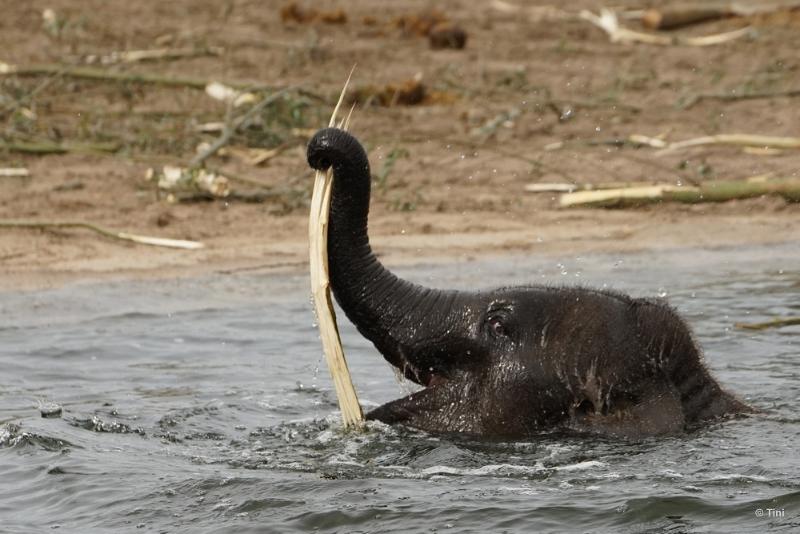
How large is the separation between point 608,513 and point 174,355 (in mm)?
3655

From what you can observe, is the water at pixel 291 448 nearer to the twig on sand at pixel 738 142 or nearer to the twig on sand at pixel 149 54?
the twig on sand at pixel 738 142

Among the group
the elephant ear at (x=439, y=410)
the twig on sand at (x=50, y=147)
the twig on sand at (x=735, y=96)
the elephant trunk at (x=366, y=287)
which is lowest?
the elephant ear at (x=439, y=410)

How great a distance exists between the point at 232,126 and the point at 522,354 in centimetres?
718

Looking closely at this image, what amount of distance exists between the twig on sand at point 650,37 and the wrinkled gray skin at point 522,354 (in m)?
12.0

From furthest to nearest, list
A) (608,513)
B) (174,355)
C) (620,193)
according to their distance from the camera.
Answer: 1. (620,193)
2. (174,355)
3. (608,513)

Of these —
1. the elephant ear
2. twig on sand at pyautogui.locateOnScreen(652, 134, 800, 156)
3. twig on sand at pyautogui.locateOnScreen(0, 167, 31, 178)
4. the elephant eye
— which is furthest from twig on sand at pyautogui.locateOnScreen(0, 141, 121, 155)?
the elephant eye

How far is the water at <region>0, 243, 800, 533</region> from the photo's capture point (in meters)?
5.63

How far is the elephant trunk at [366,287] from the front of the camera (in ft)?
18.7

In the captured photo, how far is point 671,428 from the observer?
19.2 feet

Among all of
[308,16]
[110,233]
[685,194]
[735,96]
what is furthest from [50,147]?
[308,16]

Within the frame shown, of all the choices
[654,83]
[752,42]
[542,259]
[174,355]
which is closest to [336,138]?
[174,355]

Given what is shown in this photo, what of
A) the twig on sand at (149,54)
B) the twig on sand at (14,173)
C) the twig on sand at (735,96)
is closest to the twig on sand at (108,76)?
the twig on sand at (149,54)

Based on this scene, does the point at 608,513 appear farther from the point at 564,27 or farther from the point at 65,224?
the point at 564,27

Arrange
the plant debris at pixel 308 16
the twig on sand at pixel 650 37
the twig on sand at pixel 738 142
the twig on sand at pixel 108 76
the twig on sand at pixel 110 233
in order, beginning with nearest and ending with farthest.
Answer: the twig on sand at pixel 110 233 < the twig on sand at pixel 738 142 < the twig on sand at pixel 108 76 < the twig on sand at pixel 650 37 < the plant debris at pixel 308 16
